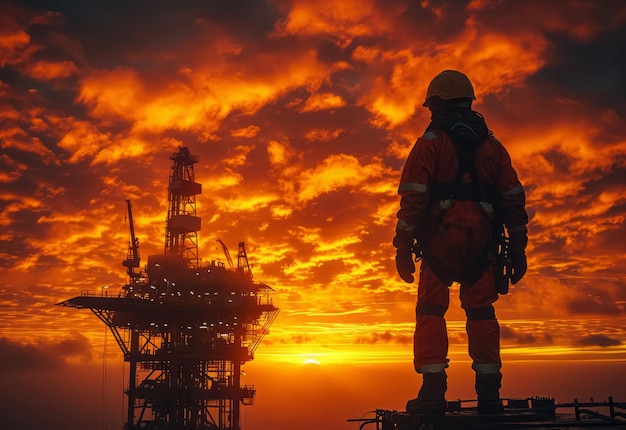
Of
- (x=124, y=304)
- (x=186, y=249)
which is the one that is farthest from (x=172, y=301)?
(x=186, y=249)

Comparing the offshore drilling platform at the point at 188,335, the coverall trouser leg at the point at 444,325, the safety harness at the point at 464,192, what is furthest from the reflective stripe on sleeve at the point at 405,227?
the offshore drilling platform at the point at 188,335

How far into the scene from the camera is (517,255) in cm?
1094

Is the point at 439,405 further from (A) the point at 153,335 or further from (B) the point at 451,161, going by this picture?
(A) the point at 153,335

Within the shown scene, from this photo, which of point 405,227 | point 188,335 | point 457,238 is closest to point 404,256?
point 405,227

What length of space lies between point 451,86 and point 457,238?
269cm

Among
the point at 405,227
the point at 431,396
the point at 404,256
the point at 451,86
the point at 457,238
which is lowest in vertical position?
the point at 431,396

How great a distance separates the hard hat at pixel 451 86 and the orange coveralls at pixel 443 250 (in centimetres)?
86

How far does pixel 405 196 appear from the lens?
33.8 ft

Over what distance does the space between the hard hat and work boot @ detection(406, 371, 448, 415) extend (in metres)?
4.55

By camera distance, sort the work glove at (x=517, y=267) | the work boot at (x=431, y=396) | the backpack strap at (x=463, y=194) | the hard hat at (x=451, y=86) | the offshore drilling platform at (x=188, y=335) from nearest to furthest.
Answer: the work boot at (x=431, y=396) < the backpack strap at (x=463, y=194) < the work glove at (x=517, y=267) < the hard hat at (x=451, y=86) < the offshore drilling platform at (x=188, y=335)

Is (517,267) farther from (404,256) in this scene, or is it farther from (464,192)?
(404,256)

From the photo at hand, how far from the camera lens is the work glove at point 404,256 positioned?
34.2ft

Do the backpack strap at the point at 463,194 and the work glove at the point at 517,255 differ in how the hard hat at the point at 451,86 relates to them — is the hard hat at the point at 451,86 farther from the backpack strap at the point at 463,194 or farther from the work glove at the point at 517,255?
the work glove at the point at 517,255

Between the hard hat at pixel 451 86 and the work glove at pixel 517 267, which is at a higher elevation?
the hard hat at pixel 451 86
